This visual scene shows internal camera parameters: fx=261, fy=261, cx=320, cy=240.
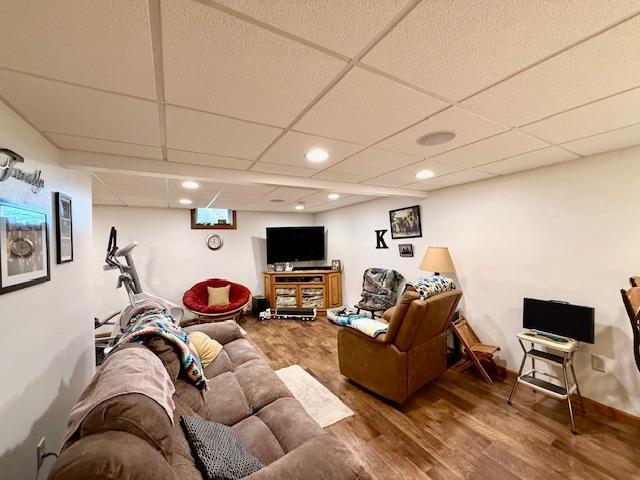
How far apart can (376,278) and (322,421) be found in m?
2.70

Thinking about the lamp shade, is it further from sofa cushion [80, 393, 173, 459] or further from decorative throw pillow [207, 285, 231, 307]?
decorative throw pillow [207, 285, 231, 307]

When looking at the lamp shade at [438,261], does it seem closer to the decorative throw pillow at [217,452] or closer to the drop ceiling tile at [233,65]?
the drop ceiling tile at [233,65]

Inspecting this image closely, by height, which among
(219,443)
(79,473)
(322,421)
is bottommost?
(322,421)

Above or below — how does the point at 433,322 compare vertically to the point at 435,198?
below

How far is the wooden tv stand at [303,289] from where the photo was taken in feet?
18.0

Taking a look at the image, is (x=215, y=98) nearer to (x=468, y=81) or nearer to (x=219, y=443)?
(x=468, y=81)

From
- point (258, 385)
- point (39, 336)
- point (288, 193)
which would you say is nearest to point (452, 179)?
point (288, 193)

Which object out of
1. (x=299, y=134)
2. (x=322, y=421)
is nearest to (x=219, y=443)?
(x=322, y=421)

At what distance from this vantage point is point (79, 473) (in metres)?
0.68

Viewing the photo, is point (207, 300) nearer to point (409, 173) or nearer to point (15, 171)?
point (15, 171)

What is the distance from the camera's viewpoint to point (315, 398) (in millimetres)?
2543

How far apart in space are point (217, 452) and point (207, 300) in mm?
4301

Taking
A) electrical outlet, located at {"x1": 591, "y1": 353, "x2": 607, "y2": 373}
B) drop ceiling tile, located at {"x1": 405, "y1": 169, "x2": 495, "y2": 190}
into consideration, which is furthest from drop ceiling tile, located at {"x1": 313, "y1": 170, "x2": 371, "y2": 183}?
electrical outlet, located at {"x1": 591, "y1": 353, "x2": 607, "y2": 373}

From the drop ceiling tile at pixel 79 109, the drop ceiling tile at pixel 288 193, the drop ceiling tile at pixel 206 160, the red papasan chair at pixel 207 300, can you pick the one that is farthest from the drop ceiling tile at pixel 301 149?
the red papasan chair at pixel 207 300
